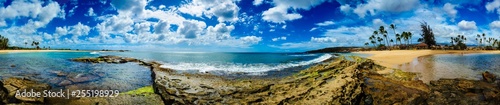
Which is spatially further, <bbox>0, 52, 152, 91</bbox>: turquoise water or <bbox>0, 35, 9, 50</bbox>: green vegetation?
<bbox>0, 35, 9, 50</bbox>: green vegetation

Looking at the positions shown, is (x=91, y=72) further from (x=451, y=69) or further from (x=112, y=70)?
(x=451, y=69)

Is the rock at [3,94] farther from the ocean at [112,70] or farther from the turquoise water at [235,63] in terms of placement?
the turquoise water at [235,63]

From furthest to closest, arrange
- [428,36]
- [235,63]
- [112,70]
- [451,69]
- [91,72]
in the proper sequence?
1. [428,36]
2. [235,63]
3. [112,70]
4. [91,72]
5. [451,69]

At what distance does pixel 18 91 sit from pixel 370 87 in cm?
1496

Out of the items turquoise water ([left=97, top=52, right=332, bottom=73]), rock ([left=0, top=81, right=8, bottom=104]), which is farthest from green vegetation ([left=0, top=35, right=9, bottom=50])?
rock ([left=0, top=81, right=8, bottom=104])

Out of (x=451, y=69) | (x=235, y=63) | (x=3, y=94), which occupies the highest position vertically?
(x=3, y=94)

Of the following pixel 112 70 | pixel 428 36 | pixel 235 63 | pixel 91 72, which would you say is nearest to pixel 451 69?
pixel 235 63

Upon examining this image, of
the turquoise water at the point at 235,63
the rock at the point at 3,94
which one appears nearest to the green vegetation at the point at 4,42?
the turquoise water at the point at 235,63

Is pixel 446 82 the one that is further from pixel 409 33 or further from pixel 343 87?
pixel 409 33

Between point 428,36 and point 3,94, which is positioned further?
point 428,36

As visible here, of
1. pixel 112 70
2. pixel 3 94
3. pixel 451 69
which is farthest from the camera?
pixel 112 70

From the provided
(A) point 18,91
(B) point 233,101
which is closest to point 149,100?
(B) point 233,101

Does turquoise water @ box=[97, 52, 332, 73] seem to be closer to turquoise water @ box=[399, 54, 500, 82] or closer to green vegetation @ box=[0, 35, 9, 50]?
turquoise water @ box=[399, 54, 500, 82]

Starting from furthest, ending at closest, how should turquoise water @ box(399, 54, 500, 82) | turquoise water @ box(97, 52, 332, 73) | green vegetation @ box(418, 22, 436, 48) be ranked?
green vegetation @ box(418, 22, 436, 48)
turquoise water @ box(97, 52, 332, 73)
turquoise water @ box(399, 54, 500, 82)
